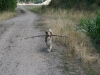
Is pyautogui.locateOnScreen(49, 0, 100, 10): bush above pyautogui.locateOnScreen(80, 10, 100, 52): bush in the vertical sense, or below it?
below

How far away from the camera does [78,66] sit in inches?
335

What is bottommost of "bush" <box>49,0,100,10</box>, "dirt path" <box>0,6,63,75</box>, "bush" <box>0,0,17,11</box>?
"bush" <box>0,0,17,11</box>

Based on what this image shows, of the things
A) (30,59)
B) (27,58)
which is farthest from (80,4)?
(30,59)

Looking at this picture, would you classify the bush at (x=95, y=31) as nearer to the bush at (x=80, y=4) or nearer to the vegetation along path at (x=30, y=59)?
the vegetation along path at (x=30, y=59)

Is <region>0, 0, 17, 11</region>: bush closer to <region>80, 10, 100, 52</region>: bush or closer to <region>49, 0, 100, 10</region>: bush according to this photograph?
<region>49, 0, 100, 10</region>: bush

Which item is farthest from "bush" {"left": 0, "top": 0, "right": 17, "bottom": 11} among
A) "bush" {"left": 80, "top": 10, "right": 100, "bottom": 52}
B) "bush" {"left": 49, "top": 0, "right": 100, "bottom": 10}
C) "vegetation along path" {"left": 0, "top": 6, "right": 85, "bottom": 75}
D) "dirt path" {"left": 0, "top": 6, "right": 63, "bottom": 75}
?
"vegetation along path" {"left": 0, "top": 6, "right": 85, "bottom": 75}

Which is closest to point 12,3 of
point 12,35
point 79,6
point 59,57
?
point 79,6

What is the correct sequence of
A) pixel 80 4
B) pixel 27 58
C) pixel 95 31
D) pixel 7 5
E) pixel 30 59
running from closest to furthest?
pixel 30 59 < pixel 27 58 < pixel 95 31 < pixel 80 4 < pixel 7 5

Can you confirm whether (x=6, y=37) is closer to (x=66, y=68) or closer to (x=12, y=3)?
(x=66, y=68)

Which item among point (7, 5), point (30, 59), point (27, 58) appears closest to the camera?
point (30, 59)

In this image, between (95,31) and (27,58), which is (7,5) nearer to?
(95,31)

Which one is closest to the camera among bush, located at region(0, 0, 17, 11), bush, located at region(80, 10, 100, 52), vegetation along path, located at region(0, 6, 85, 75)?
vegetation along path, located at region(0, 6, 85, 75)

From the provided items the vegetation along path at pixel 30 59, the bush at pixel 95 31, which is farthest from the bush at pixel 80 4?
the vegetation along path at pixel 30 59

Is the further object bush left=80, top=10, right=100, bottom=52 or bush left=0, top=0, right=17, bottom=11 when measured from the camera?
bush left=0, top=0, right=17, bottom=11
